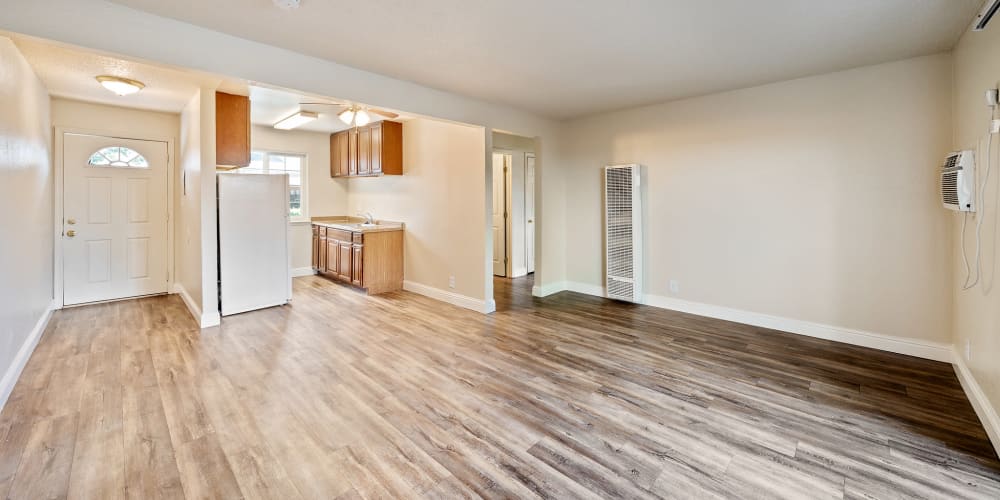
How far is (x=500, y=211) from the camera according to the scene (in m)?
7.11

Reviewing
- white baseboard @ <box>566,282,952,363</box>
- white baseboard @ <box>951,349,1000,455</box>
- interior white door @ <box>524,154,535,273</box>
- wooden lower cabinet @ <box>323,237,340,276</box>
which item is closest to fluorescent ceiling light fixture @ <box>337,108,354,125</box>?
wooden lower cabinet @ <box>323,237,340,276</box>

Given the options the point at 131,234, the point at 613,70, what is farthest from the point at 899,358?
the point at 131,234

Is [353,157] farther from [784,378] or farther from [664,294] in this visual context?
[784,378]

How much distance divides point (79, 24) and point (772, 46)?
14.4 feet

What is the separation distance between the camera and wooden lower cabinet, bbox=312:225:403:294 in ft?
18.5

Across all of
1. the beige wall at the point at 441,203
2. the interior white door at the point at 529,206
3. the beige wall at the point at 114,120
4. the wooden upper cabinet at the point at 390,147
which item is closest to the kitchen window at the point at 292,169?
the beige wall at the point at 114,120

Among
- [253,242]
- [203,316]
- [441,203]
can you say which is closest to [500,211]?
[441,203]

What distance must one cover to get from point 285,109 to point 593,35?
166 inches

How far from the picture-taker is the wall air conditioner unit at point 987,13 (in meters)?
2.12

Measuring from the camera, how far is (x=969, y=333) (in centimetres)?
274

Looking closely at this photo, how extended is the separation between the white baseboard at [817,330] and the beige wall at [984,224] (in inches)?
9.7

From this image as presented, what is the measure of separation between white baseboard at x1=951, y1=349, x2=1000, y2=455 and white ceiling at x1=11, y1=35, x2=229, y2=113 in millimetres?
5045

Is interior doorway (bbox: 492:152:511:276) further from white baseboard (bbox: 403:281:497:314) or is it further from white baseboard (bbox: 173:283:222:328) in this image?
white baseboard (bbox: 173:283:222:328)

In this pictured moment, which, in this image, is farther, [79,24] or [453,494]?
[79,24]
